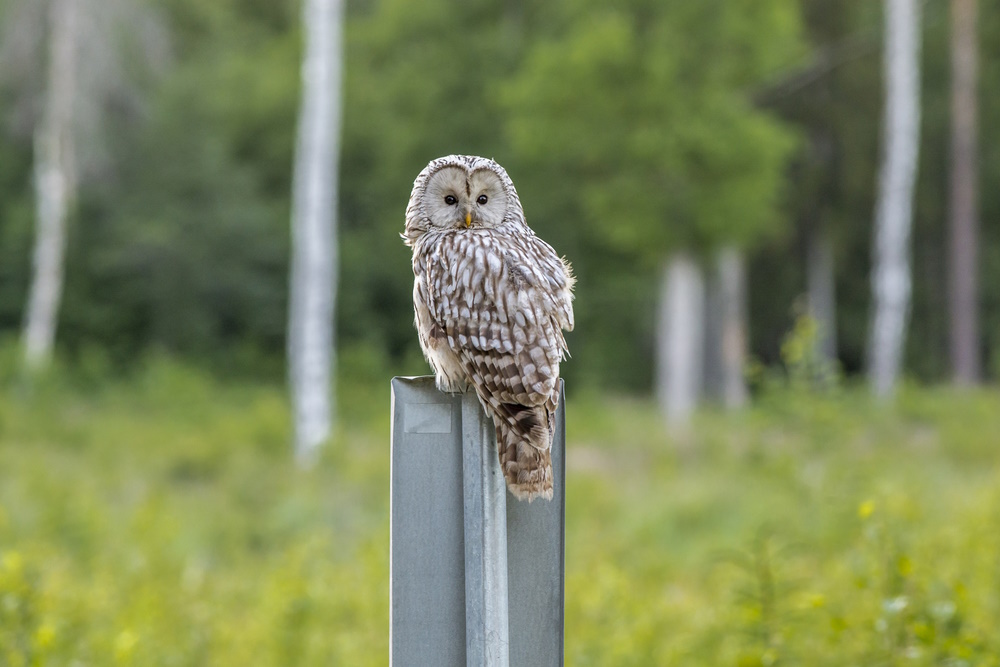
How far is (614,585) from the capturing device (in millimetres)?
5336

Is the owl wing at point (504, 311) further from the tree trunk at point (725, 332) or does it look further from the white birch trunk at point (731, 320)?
the white birch trunk at point (731, 320)

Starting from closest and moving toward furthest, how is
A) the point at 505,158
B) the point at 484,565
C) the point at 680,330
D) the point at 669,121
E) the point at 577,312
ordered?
the point at 484,565 → the point at 669,121 → the point at 680,330 → the point at 505,158 → the point at 577,312

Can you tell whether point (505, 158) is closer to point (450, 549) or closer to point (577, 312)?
point (577, 312)

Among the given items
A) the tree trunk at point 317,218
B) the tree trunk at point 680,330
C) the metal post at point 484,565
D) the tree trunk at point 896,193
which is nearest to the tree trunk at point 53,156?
the tree trunk at point 317,218

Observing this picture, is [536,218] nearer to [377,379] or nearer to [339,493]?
[377,379]

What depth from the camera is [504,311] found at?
2.37 meters

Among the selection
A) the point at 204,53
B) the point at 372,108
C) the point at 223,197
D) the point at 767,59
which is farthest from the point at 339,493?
the point at 204,53

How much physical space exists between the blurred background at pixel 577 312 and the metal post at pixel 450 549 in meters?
1.22

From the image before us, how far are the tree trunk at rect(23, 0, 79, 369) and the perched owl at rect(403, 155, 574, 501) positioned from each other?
15602 mm

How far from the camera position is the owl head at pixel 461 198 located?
266 cm

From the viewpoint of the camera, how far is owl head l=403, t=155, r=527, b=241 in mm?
2662

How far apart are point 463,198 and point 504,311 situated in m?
0.44

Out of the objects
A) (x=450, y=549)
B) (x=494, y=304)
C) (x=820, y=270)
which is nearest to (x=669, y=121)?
(x=494, y=304)

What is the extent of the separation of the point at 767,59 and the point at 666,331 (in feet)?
16.4
